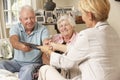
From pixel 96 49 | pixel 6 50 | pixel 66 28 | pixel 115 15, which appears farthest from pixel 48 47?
pixel 115 15

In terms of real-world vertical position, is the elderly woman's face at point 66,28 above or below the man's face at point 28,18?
below

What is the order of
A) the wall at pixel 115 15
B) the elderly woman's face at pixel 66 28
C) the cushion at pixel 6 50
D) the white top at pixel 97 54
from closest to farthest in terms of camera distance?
the white top at pixel 97 54, the elderly woman's face at pixel 66 28, the cushion at pixel 6 50, the wall at pixel 115 15

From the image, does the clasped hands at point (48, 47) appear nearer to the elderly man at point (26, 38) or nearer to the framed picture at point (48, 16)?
the elderly man at point (26, 38)

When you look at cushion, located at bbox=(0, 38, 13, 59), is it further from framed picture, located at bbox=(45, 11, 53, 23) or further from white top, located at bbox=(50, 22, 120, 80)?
white top, located at bbox=(50, 22, 120, 80)

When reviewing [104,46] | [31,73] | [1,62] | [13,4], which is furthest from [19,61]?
[13,4]

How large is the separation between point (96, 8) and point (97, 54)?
347 millimetres

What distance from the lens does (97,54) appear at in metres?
1.92

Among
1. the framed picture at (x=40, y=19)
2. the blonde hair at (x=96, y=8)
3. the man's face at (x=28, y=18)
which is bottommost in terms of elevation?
the framed picture at (x=40, y=19)

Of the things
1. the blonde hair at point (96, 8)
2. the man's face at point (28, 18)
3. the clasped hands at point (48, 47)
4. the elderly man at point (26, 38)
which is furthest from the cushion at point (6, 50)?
the blonde hair at point (96, 8)

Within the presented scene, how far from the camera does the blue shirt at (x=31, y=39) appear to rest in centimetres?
295

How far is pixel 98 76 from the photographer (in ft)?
6.34

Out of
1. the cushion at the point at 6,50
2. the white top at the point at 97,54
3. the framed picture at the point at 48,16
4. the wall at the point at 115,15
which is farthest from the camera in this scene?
the wall at the point at 115,15

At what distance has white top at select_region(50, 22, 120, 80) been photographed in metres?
1.92

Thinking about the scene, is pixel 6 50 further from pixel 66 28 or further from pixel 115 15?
pixel 115 15
